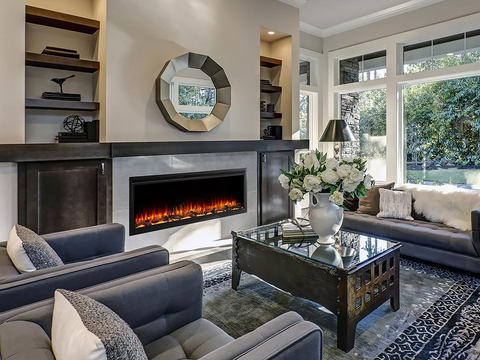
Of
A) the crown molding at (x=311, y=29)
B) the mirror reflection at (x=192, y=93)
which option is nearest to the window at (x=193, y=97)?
the mirror reflection at (x=192, y=93)

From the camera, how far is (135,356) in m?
0.98

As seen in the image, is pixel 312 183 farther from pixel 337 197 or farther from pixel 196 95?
pixel 196 95

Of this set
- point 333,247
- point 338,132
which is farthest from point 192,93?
point 333,247

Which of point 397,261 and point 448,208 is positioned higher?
point 448,208

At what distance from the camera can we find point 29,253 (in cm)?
170

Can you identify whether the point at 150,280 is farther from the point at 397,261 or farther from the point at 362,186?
the point at 397,261

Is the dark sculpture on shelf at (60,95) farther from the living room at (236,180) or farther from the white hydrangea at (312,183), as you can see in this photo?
the white hydrangea at (312,183)

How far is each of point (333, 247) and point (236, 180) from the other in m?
2.25

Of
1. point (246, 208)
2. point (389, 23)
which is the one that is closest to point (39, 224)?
point (246, 208)

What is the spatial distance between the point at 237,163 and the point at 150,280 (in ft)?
10.1

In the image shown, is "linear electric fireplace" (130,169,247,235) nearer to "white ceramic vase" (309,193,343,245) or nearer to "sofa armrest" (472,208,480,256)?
"white ceramic vase" (309,193,343,245)

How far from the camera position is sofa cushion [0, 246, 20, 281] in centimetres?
160

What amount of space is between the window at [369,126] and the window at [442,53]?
24.0 inches

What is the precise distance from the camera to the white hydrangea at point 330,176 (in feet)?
7.82
